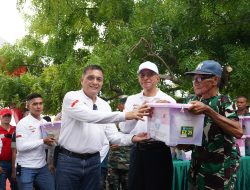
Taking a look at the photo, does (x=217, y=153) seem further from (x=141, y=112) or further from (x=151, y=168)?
(x=151, y=168)

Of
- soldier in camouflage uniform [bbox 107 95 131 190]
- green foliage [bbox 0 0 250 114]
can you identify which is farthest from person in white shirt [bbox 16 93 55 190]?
green foliage [bbox 0 0 250 114]

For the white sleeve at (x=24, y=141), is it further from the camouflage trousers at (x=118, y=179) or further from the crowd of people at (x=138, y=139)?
the camouflage trousers at (x=118, y=179)

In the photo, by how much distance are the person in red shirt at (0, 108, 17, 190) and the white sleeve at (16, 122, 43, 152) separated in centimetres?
124

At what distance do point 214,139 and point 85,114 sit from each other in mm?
1143

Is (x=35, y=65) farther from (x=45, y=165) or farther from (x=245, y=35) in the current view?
(x=45, y=165)

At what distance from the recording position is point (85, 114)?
147 inches

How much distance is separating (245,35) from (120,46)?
2496 mm

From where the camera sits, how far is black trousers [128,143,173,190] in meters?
3.95

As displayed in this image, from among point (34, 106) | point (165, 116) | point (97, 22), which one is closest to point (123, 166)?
point (34, 106)

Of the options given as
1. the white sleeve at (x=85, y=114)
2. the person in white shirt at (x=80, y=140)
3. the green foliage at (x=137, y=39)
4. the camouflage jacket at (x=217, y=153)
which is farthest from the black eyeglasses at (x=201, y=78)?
the green foliage at (x=137, y=39)

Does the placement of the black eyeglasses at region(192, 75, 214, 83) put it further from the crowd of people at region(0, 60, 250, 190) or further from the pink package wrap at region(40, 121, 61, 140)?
the pink package wrap at region(40, 121, 61, 140)

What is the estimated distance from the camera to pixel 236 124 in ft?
10.2

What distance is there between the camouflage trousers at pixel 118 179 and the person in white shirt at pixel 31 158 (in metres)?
0.92

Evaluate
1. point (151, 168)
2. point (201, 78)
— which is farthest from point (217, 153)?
point (151, 168)
